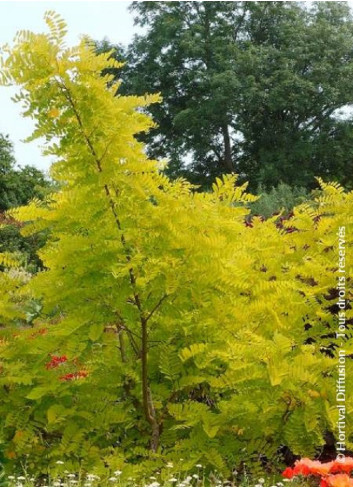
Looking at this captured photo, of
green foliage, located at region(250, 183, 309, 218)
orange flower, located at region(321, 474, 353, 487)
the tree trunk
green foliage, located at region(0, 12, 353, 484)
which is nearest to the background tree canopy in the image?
the tree trunk

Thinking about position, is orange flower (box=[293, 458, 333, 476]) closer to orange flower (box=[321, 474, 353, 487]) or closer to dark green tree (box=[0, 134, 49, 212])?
orange flower (box=[321, 474, 353, 487])

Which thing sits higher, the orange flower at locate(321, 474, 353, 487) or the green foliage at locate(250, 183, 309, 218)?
the green foliage at locate(250, 183, 309, 218)

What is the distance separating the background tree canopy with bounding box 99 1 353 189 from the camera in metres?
29.4

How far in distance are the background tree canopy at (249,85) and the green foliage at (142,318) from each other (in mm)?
24695

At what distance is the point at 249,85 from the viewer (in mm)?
29156

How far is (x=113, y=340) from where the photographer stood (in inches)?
172

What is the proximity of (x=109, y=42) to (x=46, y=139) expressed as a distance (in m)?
30.7

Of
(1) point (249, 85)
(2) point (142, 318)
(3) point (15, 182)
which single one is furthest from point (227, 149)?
(2) point (142, 318)

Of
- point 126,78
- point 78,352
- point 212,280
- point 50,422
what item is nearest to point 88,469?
point 50,422

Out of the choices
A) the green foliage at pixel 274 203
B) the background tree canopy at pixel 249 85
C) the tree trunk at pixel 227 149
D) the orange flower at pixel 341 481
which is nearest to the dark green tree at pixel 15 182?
the green foliage at pixel 274 203

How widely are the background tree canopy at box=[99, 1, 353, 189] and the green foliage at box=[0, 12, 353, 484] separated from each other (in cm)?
2470

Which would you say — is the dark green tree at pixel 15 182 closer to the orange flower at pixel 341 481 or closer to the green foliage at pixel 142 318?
the green foliage at pixel 142 318

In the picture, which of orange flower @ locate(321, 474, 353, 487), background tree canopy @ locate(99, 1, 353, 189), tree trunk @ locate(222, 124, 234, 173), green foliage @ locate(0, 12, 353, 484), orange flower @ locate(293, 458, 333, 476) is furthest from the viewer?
tree trunk @ locate(222, 124, 234, 173)

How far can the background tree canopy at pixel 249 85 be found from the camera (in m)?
29.4
